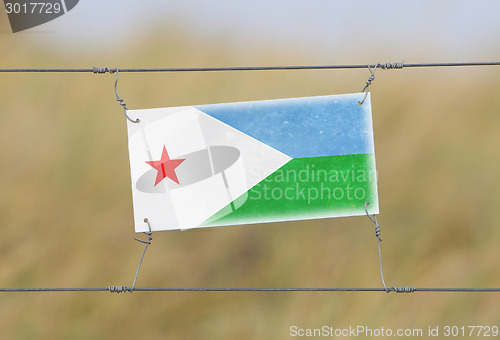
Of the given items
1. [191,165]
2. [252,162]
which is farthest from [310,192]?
[191,165]

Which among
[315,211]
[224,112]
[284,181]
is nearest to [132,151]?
[224,112]

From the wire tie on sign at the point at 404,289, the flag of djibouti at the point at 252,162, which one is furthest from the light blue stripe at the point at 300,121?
the wire tie on sign at the point at 404,289

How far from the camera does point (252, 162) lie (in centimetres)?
152

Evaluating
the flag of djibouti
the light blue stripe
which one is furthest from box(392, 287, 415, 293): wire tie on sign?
the light blue stripe

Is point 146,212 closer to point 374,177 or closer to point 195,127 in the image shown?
point 195,127

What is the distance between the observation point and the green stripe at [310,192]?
1511mm

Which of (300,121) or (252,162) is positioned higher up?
(300,121)

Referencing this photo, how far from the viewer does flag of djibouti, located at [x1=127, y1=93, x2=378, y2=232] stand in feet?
4.96

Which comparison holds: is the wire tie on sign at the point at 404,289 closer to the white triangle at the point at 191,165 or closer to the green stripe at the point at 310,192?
the green stripe at the point at 310,192

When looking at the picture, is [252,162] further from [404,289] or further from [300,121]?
[404,289]

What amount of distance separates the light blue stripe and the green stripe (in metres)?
0.04

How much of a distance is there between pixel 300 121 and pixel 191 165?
347mm

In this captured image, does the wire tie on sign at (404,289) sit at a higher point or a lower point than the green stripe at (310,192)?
lower

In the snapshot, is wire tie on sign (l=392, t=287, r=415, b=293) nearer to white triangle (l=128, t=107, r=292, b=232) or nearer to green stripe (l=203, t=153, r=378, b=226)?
green stripe (l=203, t=153, r=378, b=226)
